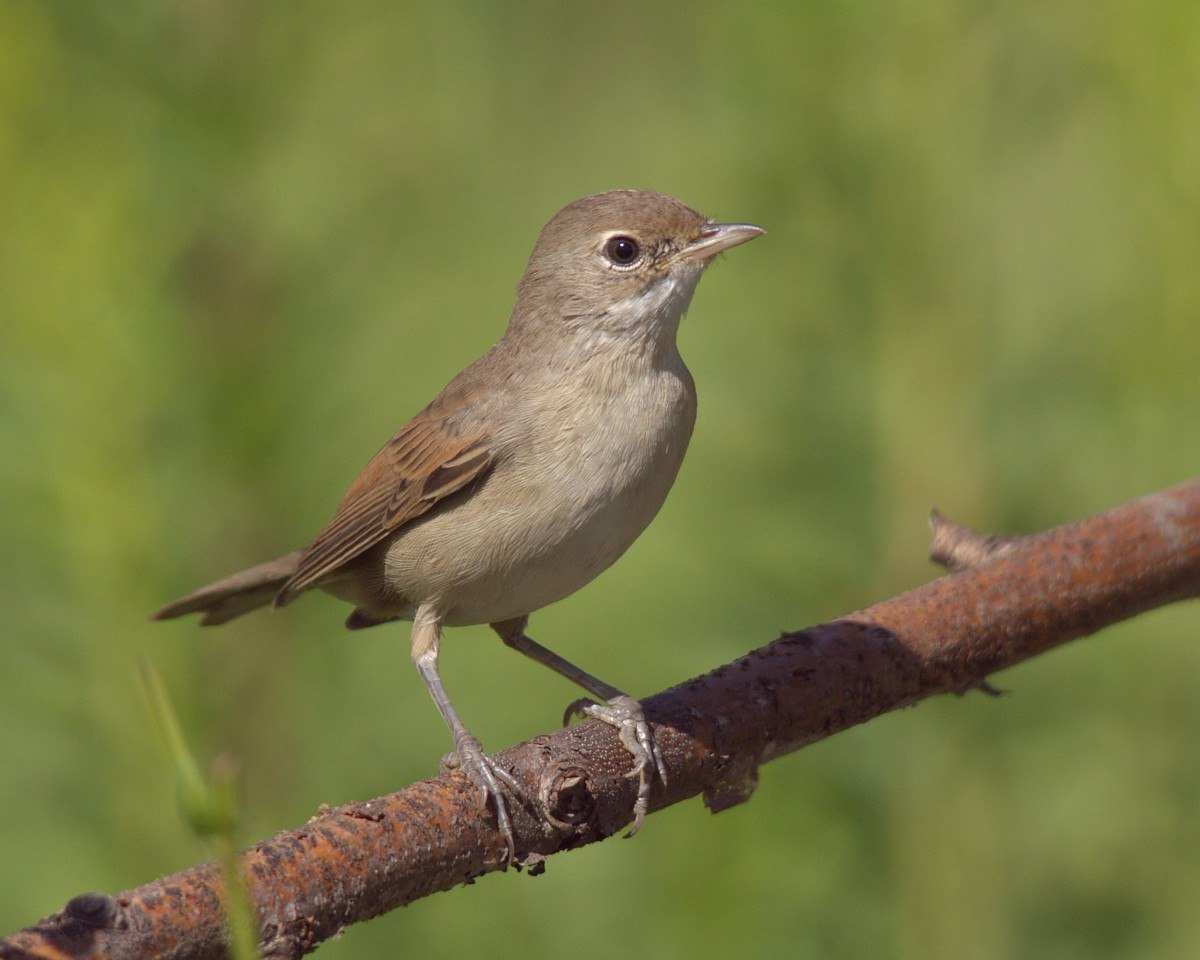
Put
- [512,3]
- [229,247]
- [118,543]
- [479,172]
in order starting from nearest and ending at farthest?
A: 1. [118,543]
2. [229,247]
3. [479,172]
4. [512,3]

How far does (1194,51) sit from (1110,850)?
82.7 inches

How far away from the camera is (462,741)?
123 inches

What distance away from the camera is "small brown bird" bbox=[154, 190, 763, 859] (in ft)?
11.2

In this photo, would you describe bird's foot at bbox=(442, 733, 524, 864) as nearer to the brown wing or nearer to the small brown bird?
the small brown bird

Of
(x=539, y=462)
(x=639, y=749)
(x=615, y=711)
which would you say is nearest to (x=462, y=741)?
(x=615, y=711)

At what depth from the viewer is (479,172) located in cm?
448

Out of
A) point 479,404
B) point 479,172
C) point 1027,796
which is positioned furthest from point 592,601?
point 479,172

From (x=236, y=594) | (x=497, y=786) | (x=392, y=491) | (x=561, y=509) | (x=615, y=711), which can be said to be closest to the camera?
(x=497, y=786)

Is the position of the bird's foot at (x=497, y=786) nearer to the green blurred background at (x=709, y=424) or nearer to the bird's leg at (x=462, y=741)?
the bird's leg at (x=462, y=741)

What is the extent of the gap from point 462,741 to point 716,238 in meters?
1.57

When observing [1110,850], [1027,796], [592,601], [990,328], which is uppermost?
[990,328]

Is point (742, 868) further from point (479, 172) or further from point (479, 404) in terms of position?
point (479, 172)

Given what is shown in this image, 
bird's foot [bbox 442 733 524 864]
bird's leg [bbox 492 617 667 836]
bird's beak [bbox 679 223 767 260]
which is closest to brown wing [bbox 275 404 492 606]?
bird's leg [bbox 492 617 667 836]

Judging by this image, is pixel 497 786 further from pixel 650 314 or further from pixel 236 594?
pixel 650 314
